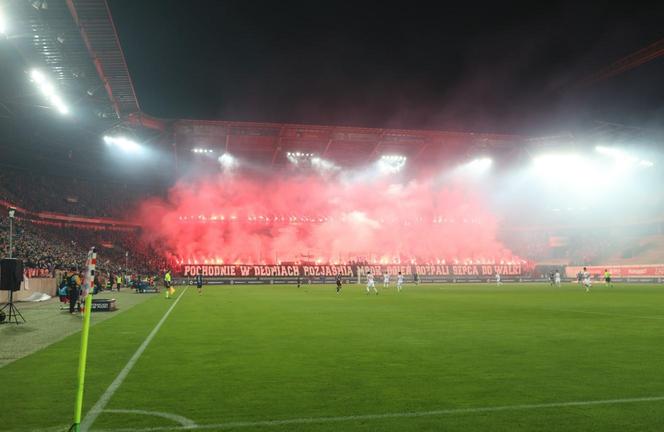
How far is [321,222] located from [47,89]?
46.0 m

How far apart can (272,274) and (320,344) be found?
169 ft

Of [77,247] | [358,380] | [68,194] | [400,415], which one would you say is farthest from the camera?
[68,194]

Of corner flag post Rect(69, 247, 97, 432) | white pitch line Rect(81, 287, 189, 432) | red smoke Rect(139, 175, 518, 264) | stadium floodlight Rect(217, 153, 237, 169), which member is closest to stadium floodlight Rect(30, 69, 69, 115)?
white pitch line Rect(81, 287, 189, 432)

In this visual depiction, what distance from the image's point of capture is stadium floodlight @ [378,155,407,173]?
6853 cm

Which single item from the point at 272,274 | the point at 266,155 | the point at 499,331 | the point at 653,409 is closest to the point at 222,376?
the point at 653,409

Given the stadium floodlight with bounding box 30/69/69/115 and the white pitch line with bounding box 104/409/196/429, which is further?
the stadium floodlight with bounding box 30/69/69/115

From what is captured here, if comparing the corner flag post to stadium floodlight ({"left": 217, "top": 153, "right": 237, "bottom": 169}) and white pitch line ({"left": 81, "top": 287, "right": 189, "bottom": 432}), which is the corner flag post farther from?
stadium floodlight ({"left": 217, "top": 153, "right": 237, "bottom": 169})

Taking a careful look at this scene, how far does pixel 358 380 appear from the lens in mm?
7422

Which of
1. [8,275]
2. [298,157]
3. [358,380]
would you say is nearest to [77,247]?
[298,157]

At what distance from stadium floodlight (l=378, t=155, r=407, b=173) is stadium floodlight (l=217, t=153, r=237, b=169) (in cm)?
1878

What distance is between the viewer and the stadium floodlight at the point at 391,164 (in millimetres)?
68525

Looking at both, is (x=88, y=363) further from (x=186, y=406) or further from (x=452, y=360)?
(x=452, y=360)

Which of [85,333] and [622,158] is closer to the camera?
[85,333]

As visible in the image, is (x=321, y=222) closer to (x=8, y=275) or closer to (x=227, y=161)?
(x=227, y=161)
